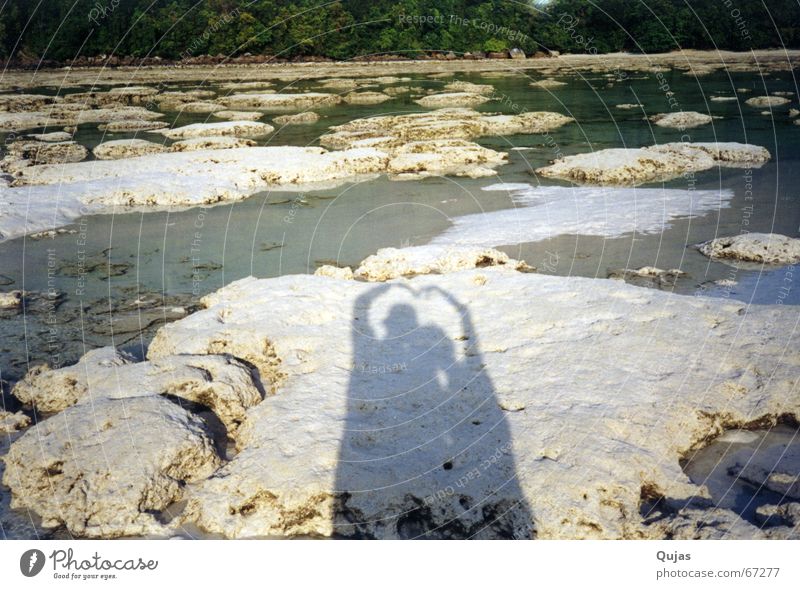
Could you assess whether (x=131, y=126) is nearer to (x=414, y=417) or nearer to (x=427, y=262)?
(x=427, y=262)

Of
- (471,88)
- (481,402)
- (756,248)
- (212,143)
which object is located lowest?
(481,402)

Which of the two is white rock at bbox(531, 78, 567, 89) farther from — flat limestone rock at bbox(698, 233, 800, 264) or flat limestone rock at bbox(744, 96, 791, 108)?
flat limestone rock at bbox(698, 233, 800, 264)

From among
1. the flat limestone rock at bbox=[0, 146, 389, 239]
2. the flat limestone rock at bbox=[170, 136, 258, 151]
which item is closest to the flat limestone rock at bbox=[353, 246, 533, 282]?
the flat limestone rock at bbox=[0, 146, 389, 239]

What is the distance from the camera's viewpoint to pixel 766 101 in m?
21.3

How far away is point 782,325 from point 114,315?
646 cm

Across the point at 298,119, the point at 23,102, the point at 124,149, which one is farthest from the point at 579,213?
the point at 23,102

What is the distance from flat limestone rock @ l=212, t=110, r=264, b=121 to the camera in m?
19.2

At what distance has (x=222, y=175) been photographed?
39.8 feet

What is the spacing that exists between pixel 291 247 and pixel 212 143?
7817 mm

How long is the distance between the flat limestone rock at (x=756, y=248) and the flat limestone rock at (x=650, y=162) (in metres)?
3.88

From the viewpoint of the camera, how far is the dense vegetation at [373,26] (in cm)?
Answer: 2048

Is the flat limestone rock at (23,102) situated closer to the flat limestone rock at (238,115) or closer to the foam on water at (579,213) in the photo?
the flat limestone rock at (238,115)

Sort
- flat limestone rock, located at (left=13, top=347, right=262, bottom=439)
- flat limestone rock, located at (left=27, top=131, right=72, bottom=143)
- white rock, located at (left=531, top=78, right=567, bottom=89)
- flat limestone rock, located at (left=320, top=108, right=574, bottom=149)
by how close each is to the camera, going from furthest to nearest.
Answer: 1. white rock, located at (left=531, top=78, right=567, bottom=89)
2. flat limestone rock, located at (left=27, top=131, right=72, bottom=143)
3. flat limestone rock, located at (left=320, top=108, right=574, bottom=149)
4. flat limestone rock, located at (left=13, top=347, right=262, bottom=439)

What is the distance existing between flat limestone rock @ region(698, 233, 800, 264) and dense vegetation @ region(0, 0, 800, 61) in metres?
12.7
